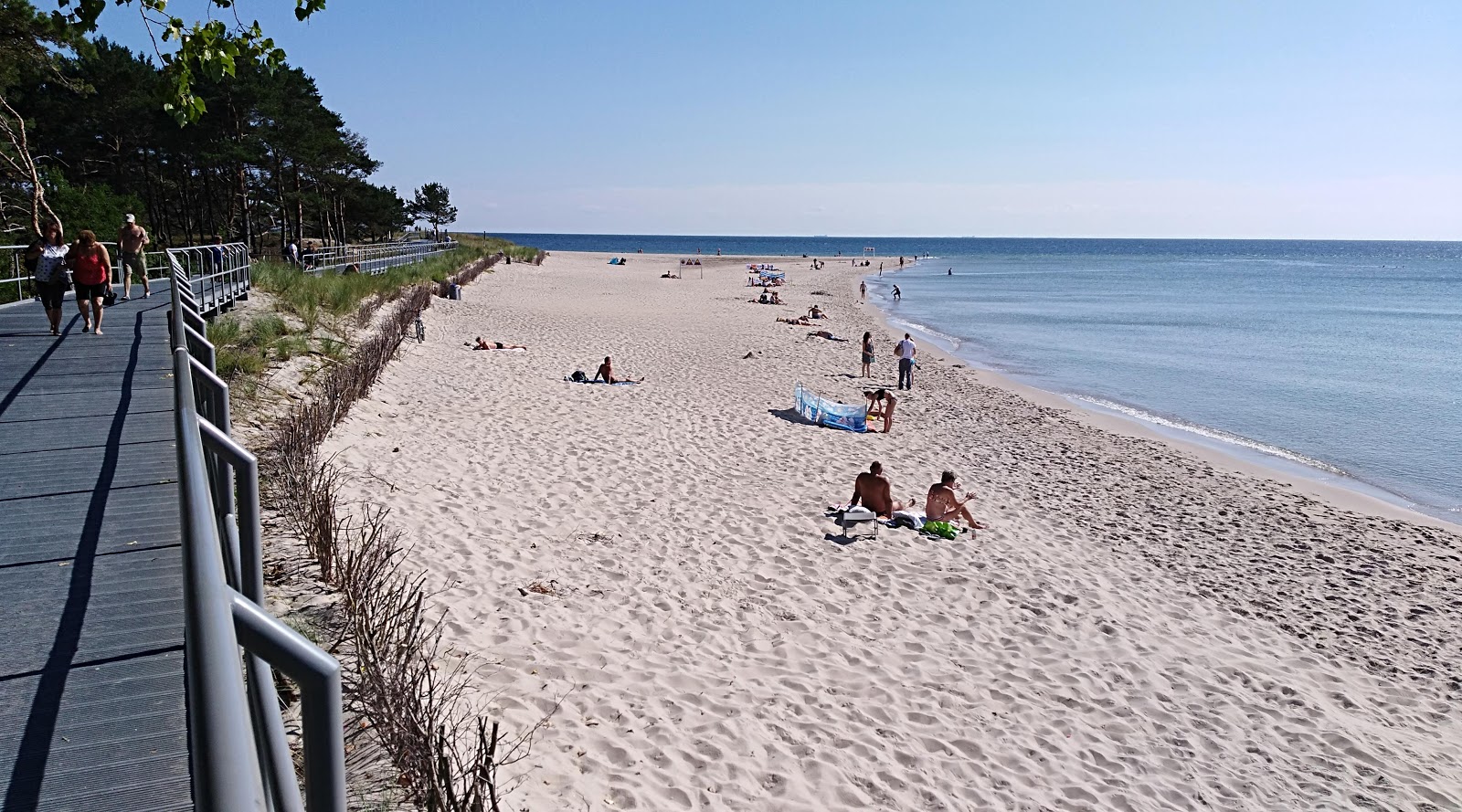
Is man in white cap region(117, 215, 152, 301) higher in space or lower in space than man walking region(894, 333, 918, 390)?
higher

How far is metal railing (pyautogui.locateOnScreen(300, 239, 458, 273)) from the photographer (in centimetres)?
2650

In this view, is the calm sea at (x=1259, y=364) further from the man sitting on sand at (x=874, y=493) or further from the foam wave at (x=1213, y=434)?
the man sitting on sand at (x=874, y=493)

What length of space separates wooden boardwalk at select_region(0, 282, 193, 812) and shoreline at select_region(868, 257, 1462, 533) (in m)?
14.3

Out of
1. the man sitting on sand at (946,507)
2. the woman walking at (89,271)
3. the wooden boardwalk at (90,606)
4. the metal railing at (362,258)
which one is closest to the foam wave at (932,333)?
the metal railing at (362,258)

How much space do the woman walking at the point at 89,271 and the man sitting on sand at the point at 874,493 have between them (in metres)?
8.83

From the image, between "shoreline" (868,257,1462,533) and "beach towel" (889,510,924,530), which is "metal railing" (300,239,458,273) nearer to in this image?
"shoreline" (868,257,1462,533)

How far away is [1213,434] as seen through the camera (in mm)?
18516

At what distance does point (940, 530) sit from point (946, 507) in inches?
17.4

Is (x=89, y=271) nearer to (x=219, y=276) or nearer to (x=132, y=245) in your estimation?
(x=132, y=245)

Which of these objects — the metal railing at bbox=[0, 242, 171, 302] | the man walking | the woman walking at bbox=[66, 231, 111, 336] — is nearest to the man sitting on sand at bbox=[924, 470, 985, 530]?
the man walking

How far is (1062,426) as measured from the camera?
1722cm

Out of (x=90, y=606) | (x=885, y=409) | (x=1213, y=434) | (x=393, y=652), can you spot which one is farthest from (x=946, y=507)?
(x=1213, y=434)

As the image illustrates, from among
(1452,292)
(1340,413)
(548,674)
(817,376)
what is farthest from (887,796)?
(1452,292)

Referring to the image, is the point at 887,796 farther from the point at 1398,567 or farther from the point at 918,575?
the point at 1398,567
